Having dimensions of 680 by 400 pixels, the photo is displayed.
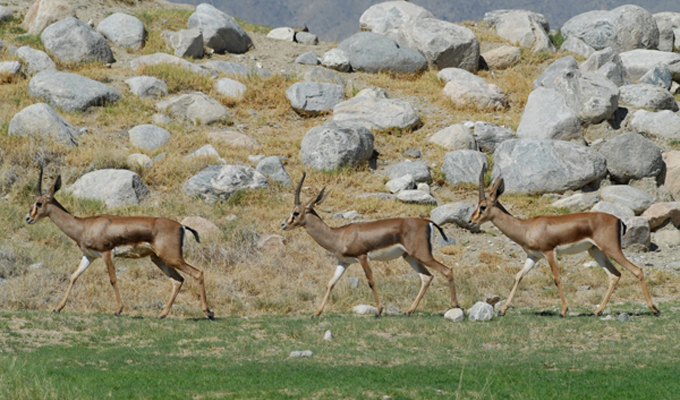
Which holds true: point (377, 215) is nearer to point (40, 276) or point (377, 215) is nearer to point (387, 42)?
point (40, 276)

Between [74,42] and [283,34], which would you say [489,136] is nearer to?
[283,34]

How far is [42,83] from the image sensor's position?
78.0 feet

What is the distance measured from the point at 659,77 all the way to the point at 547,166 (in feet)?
33.0

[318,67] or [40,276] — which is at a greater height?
[40,276]

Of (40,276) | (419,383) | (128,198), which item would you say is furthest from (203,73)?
(419,383)

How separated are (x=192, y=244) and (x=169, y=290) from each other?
237cm

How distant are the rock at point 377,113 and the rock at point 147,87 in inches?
236

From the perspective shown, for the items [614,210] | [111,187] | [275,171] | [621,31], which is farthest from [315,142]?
[621,31]

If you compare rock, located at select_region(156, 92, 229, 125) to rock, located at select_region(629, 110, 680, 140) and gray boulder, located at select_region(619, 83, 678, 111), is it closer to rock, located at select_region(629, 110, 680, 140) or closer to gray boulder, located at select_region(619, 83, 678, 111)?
rock, located at select_region(629, 110, 680, 140)

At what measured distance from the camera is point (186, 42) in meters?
28.6

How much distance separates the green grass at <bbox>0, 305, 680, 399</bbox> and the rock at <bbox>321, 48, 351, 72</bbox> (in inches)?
686

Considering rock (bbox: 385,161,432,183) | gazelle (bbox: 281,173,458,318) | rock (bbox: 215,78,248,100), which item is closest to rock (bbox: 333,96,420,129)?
rock (bbox: 385,161,432,183)

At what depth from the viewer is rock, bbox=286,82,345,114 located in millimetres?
25719

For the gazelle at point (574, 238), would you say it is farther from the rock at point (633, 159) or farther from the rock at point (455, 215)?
the rock at point (633, 159)
